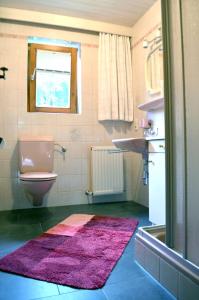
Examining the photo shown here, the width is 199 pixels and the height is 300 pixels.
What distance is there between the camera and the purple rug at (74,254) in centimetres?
130

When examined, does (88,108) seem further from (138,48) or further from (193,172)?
(193,172)

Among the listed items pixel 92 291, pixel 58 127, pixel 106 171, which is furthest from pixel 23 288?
pixel 58 127

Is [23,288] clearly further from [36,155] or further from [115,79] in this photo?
[115,79]

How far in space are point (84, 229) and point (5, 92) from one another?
1.78 m

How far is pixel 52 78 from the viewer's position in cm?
312

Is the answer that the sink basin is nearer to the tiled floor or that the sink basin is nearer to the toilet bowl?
the tiled floor

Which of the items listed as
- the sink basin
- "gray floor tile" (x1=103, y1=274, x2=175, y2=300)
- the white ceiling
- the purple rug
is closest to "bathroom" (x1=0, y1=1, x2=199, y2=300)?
the white ceiling

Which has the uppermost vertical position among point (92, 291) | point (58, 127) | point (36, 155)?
point (58, 127)

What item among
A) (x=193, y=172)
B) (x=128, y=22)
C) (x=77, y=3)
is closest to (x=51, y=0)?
(x=77, y=3)

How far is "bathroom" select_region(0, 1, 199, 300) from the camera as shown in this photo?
2.80 m

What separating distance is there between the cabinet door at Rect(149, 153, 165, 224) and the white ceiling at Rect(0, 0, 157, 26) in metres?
1.78

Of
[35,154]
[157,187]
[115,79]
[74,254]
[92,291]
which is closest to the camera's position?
[92,291]

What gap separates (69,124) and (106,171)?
29.0 inches

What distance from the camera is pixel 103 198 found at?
315 centimetres
